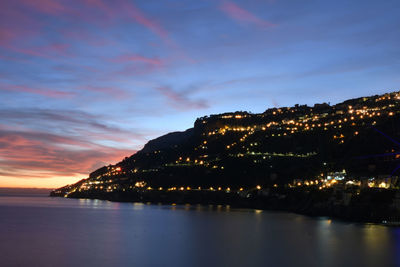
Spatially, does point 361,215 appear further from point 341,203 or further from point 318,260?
point 318,260

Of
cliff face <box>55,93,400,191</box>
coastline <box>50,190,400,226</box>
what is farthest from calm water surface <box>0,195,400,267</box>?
cliff face <box>55,93,400,191</box>

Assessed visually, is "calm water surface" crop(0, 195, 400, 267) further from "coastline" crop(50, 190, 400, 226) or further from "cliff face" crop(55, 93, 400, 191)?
"cliff face" crop(55, 93, 400, 191)

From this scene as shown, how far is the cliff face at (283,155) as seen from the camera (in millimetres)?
104562

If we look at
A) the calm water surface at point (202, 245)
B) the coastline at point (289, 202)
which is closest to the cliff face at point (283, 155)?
the coastline at point (289, 202)

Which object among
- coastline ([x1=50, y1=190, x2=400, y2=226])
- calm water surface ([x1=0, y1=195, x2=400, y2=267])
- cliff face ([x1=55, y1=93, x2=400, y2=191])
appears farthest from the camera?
cliff face ([x1=55, y1=93, x2=400, y2=191])

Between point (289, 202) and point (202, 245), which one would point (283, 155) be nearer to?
point (289, 202)

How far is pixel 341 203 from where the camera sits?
77.5 metres

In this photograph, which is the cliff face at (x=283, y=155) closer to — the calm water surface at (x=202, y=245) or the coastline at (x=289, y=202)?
the coastline at (x=289, y=202)

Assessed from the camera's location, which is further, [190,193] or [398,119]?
[190,193]

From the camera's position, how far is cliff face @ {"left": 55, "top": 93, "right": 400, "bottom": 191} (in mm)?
104562

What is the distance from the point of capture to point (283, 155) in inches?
5448

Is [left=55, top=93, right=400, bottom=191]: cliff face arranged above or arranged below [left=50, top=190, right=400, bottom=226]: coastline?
above

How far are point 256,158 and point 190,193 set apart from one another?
79.1ft

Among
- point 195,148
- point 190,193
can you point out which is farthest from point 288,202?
point 195,148
